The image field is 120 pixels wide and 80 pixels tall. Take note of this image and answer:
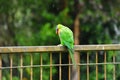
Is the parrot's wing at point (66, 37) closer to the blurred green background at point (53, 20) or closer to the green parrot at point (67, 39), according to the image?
the green parrot at point (67, 39)

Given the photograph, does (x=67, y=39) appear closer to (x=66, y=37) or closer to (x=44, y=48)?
(x=66, y=37)

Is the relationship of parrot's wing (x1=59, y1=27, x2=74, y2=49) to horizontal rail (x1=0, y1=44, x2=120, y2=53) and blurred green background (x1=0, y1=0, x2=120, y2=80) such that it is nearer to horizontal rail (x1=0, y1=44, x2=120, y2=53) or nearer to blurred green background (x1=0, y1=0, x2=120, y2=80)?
horizontal rail (x1=0, y1=44, x2=120, y2=53)

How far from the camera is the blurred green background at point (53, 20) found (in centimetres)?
1232

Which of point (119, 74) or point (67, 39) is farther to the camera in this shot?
point (119, 74)

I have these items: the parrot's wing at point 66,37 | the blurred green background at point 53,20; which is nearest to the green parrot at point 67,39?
the parrot's wing at point 66,37

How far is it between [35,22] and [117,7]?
1.99m

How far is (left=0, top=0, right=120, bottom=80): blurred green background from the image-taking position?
12.3m

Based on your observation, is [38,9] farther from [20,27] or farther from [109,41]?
[109,41]

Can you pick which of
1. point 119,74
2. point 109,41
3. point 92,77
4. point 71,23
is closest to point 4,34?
point 71,23

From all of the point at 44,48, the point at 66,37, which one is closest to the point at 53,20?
the point at 66,37

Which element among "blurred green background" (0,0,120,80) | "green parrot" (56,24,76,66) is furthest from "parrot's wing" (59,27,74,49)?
"blurred green background" (0,0,120,80)

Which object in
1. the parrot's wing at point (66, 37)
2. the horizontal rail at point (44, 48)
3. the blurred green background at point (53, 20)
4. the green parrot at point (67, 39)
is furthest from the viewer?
the blurred green background at point (53, 20)

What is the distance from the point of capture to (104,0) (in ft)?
43.8

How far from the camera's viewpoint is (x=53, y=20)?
12547mm
